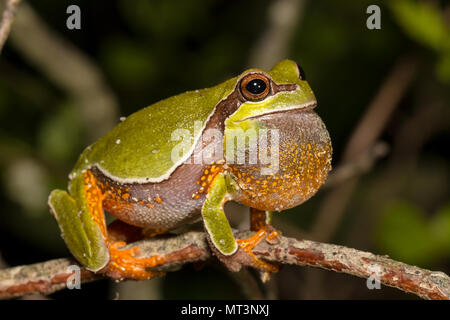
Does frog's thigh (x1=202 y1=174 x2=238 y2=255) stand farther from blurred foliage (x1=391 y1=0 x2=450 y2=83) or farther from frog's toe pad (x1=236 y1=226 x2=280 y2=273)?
blurred foliage (x1=391 y1=0 x2=450 y2=83)

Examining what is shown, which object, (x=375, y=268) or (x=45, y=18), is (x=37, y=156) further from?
(x=375, y=268)

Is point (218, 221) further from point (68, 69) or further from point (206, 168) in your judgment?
point (68, 69)

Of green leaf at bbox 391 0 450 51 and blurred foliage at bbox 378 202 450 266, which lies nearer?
green leaf at bbox 391 0 450 51

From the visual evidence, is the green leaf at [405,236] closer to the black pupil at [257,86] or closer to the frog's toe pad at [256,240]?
the frog's toe pad at [256,240]

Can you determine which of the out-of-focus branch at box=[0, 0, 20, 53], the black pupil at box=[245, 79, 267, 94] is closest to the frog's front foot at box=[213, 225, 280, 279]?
the black pupil at box=[245, 79, 267, 94]

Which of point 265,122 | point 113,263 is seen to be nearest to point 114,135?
point 113,263

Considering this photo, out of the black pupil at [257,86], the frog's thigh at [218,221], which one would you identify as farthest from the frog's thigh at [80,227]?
the black pupil at [257,86]
